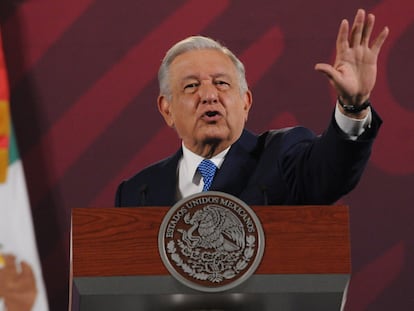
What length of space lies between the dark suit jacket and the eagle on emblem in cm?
39

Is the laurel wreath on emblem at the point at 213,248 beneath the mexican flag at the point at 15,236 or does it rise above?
beneath

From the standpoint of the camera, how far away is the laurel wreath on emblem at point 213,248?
6.75ft

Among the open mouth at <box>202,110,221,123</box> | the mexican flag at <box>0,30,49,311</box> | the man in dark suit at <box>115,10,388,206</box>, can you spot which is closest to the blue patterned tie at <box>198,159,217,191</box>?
the man in dark suit at <box>115,10,388,206</box>

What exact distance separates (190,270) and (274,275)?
0.57 feet

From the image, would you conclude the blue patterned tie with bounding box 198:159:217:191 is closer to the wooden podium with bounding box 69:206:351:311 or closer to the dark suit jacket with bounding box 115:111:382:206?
the dark suit jacket with bounding box 115:111:382:206

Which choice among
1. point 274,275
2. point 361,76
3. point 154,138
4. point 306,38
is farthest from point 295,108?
point 274,275

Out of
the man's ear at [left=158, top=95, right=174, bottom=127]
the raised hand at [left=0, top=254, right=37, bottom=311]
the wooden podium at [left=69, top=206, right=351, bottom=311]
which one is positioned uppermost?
the man's ear at [left=158, top=95, right=174, bottom=127]

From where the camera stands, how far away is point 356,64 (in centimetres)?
232

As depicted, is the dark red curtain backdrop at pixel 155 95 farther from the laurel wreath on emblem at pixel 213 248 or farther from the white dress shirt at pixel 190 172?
the laurel wreath on emblem at pixel 213 248

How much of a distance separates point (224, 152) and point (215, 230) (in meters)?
0.79

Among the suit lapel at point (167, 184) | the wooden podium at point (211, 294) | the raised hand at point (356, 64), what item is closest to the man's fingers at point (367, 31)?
the raised hand at point (356, 64)

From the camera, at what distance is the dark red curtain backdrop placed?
385 centimetres

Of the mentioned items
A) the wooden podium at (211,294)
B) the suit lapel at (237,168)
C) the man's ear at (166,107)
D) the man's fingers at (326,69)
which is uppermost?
the man's ear at (166,107)

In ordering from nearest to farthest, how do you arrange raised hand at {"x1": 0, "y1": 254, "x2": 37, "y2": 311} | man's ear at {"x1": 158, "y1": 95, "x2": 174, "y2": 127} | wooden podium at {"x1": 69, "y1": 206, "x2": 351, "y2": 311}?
wooden podium at {"x1": 69, "y1": 206, "x2": 351, "y2": 311}, man's ear at {"x1": 158, "y1": 95, "x2": 174, "y2": 127}, raised hand at {"x1": 0, "y1": 254, "x2": 37, "y2": 311}
